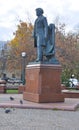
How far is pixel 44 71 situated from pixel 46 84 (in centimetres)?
51

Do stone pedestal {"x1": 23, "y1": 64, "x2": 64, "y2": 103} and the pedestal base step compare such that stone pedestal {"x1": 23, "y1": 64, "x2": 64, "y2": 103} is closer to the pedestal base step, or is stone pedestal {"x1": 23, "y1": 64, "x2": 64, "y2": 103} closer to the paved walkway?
the pedestal base step

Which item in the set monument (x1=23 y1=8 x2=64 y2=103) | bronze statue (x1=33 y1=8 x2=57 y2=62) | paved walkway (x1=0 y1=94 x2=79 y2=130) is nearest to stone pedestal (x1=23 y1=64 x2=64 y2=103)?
monument (x1=23 y1=8 x2=64 y2=103)

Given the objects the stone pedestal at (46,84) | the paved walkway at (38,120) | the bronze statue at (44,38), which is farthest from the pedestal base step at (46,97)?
the paved walkway at (38,120)

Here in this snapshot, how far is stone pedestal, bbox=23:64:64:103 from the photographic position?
14.8 metres

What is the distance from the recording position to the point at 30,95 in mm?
15375

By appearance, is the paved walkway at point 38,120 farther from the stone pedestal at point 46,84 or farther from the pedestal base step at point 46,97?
the stone pedestal at point 46,84

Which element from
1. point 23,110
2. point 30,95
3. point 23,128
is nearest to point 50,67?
point 30,95

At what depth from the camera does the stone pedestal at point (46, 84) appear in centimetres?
1475

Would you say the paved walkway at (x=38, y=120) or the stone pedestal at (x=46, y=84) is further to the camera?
the stone pedestal at (x=46, y=84)

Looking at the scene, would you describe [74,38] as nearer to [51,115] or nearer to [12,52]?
[12,52]

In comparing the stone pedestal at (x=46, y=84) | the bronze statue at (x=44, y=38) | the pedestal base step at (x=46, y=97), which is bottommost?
the pedestal base step at (x=46, y=97)

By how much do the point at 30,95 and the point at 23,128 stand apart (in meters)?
6.85

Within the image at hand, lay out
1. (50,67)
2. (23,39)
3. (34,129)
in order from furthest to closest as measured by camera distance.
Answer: (23,39)
(50,67)
(34,129)

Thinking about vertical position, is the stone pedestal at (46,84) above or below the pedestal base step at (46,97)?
above
